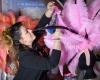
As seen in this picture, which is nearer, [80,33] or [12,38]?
[80,33]

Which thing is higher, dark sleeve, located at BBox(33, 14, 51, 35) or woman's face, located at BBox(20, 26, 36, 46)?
dark sleeve, located at BBox(33, 14, 51, 35)

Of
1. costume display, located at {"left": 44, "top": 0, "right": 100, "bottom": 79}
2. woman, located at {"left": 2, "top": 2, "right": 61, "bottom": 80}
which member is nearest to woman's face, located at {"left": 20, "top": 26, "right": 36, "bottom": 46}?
woman, located at {"left": 2, "top": 2, "right": 61, "bottom": 80}

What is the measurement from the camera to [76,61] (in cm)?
95

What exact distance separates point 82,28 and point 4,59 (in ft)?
1.46

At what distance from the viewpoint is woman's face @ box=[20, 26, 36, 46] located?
3.41 feet

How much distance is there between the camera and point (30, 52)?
1.06 m

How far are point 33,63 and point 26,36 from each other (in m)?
0.11

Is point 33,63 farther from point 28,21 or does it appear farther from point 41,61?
point 28,21

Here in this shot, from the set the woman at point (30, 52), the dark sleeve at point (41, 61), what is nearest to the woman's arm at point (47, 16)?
the woman at point (30, 52)

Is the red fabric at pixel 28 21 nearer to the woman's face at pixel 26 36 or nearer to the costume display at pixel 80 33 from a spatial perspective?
the woman's face at pixel 26 36

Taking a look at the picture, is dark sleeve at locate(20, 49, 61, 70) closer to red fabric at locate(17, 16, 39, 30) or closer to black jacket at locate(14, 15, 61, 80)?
black jacket at locate(14, 15, 61, 80)

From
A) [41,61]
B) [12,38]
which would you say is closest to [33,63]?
[41,61]

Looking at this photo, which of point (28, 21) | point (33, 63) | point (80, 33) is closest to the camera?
point (80, 33)

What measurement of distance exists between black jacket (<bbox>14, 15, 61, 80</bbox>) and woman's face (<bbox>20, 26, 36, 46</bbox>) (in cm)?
3
